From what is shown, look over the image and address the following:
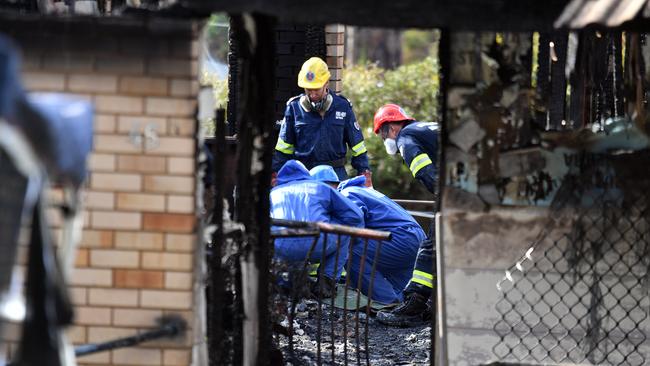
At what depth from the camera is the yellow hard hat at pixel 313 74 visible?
9.66 metres

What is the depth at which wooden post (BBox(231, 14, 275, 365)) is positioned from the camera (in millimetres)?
5004

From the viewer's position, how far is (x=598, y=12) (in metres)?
4.66

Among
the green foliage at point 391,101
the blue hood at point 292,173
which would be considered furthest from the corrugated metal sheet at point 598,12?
the green foliage at point 391,101

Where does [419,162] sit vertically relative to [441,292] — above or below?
above

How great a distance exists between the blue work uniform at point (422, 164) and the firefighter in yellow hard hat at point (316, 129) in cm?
114

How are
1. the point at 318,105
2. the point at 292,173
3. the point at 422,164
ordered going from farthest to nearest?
the point at 318,105 < the point at 292,173 < the point at 422,164

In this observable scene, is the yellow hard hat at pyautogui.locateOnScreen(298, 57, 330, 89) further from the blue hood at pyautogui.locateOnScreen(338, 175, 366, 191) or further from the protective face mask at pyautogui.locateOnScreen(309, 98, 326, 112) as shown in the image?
the blue hood at pyautogui.locateOnScreen(338, 175, 366, 191)

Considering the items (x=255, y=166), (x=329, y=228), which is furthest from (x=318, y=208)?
(x=255, y=166)

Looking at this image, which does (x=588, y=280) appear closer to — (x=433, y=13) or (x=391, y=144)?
(x=433, y=13)

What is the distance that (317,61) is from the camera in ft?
31.7

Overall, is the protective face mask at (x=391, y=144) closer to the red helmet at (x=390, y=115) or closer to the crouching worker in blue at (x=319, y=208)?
the red helmet at (x=390, y=115)

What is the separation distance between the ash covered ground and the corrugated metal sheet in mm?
2591

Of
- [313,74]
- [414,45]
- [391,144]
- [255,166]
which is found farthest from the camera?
[414,45]

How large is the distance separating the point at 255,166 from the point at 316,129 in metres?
4.93
